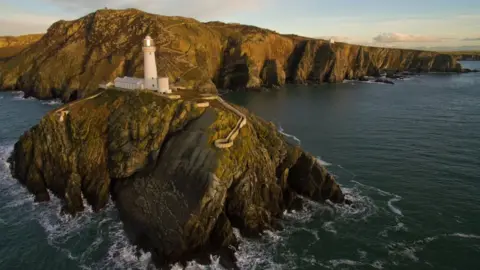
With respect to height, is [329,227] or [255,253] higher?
[329,227]

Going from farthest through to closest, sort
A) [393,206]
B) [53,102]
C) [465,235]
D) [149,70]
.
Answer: [53,102], [149,70], [393,206], [465,235]

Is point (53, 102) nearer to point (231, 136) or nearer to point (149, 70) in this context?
Result: point (149, 70)

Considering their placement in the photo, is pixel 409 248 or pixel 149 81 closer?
pixel 409 248

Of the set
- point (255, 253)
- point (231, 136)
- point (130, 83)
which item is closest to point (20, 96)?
Result: point (130, 83)

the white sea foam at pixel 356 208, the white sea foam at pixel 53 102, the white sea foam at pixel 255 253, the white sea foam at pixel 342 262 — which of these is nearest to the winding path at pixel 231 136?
the white sea foam at pixel 255 253

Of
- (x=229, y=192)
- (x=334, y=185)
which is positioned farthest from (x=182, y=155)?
(x=334, y=185)

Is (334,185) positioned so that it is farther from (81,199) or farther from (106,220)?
(81,199)

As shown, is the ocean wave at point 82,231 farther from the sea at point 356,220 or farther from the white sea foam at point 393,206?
the white sea foam at point 393,206
